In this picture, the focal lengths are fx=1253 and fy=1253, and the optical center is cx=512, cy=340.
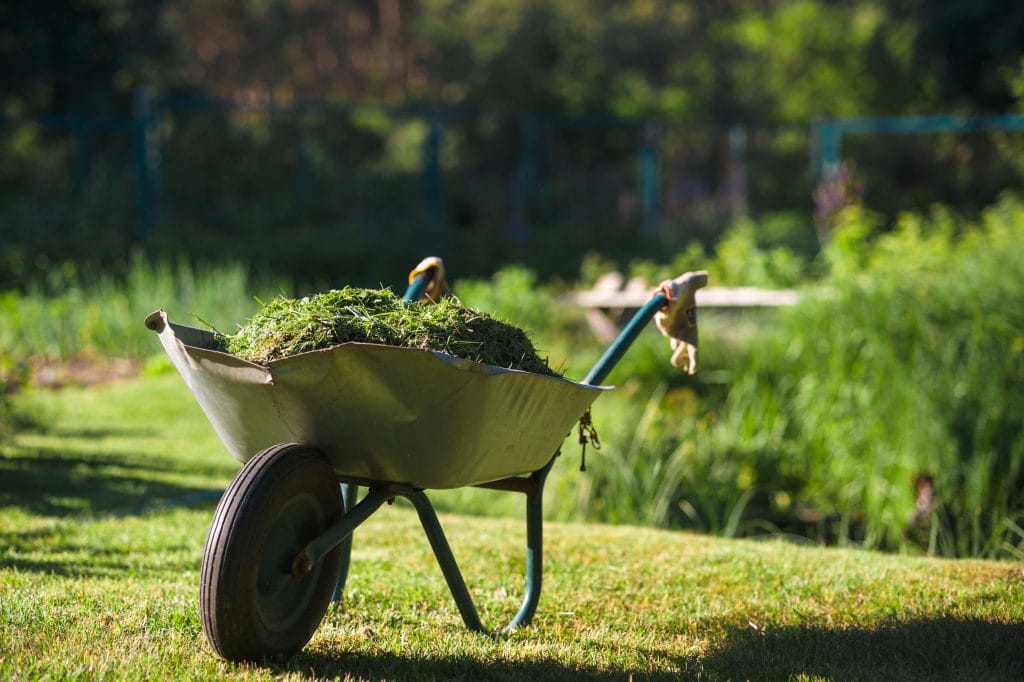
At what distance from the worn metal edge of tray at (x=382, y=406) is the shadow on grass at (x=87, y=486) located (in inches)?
96.8

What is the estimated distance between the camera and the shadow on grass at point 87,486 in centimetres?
536

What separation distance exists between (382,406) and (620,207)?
17.7 meters

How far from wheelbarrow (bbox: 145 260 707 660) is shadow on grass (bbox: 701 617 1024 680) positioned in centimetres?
83

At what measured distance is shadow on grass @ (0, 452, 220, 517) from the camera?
5355 millimetres

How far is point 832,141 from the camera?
16812 mm

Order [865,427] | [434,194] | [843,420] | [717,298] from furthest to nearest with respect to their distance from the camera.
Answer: [434,194], [717,298], [843,420], [865,427]

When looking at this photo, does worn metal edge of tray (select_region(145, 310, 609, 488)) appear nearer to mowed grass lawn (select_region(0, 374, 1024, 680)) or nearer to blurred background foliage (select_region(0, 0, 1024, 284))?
mowed grass lawn (select_region(0, 374, 1024, 680))

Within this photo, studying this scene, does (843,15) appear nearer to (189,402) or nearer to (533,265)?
(533,265)

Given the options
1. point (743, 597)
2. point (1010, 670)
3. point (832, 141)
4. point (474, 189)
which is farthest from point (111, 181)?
point (1010, 670)

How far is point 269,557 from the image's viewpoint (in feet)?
9.77

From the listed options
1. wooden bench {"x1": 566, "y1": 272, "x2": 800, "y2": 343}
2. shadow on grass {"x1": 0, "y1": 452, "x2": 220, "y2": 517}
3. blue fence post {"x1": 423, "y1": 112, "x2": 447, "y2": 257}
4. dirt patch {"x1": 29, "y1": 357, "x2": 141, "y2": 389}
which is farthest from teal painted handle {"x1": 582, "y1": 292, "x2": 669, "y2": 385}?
blue fence post {"x1": 423, "y1": 112, "x2": 447, "y2": 257}

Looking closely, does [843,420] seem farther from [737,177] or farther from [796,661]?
[737,177]

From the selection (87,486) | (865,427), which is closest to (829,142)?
(865,427)

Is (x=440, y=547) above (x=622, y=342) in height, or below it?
below
